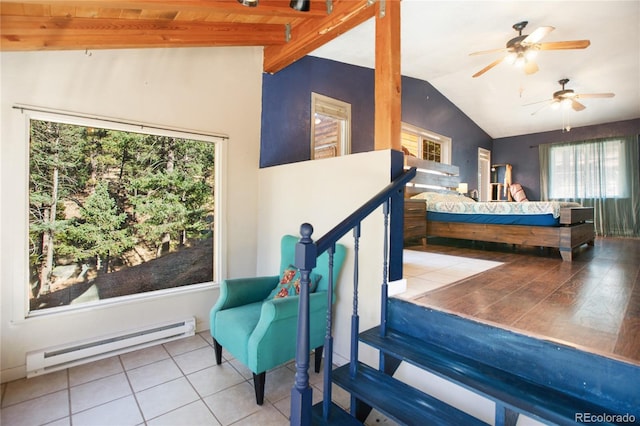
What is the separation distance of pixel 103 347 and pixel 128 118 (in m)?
1.90

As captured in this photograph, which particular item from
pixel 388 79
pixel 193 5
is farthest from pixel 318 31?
pixel 193 5

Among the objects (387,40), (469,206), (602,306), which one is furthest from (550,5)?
(602,306)

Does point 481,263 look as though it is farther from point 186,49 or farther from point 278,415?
point 186,49

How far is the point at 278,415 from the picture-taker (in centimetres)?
181

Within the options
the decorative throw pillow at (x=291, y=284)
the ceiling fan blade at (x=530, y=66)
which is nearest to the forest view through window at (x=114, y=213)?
the decorative throw pillow at (x=291, y=284)

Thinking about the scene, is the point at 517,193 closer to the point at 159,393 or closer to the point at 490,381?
the point at 490,381

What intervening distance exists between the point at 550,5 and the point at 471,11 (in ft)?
3.03

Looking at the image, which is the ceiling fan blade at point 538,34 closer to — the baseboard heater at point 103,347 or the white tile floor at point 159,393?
the white tile floor at point 159,393

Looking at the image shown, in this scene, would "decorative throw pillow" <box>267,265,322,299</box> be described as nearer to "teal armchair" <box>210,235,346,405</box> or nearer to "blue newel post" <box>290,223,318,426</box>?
"teal armchair" <box>210,235,346,405</box>

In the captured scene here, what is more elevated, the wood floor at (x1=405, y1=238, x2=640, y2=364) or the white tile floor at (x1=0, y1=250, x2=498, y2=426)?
the wood floor at (x1=405, y1=238, x2=640, y2=364)

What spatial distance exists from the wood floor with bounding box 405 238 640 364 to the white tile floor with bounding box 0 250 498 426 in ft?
0.99

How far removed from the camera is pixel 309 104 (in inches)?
159

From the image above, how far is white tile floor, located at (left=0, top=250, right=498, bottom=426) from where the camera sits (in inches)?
69.6

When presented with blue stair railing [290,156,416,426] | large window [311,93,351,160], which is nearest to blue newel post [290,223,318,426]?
blue stair railing [290,156,416,426]
